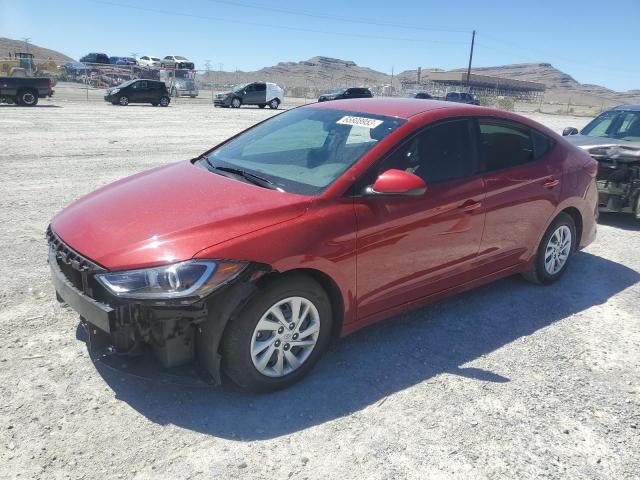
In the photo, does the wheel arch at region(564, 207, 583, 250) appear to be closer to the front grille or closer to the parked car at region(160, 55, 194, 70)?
the front grille

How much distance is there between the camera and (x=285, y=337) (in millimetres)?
3137

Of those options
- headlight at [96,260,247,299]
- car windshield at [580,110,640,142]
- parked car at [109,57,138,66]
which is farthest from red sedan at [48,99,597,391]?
parked car at [109,57,138,66]

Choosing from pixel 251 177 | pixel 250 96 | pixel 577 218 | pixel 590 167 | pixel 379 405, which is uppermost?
pixel 251 177

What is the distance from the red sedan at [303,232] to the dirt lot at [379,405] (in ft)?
0.99

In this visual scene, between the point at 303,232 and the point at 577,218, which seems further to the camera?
the point at 577,218

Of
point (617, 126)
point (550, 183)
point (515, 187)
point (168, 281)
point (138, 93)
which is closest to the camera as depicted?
point (168, 281)

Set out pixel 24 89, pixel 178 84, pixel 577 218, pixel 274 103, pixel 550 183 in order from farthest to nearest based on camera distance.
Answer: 1. pixel 178 84
2. pixel 274 103
3. pixel 24 89
4. pixel 577 218
5. pixel 550 183

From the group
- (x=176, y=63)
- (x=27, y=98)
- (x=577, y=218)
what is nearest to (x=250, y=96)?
(x=27, y=98)

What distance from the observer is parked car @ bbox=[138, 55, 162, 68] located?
193 ft

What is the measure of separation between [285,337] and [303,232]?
62 centimetres

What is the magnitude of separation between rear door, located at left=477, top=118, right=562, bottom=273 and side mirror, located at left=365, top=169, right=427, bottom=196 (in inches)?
38.9

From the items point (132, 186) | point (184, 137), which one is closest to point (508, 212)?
point (132, 186)

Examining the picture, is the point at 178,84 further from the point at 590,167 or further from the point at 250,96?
the point at 590,167

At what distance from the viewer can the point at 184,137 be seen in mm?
14953
